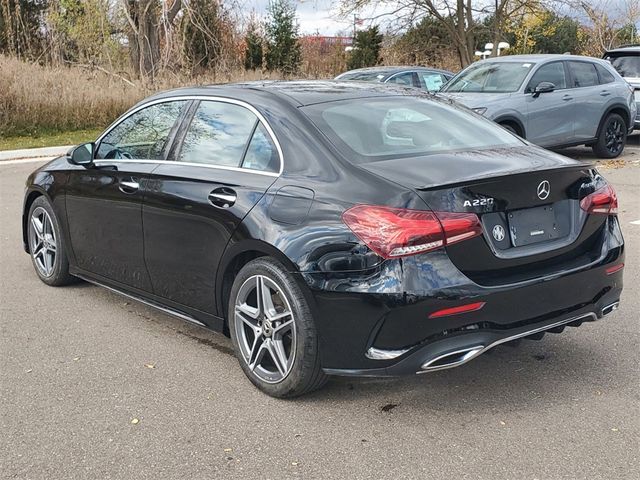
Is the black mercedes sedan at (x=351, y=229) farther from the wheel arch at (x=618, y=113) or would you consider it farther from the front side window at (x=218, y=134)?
the wheel arch at (x=618, y=113)

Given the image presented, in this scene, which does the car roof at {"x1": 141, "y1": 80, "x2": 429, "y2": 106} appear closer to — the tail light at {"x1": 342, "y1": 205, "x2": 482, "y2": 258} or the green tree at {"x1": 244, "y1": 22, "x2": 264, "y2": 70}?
the tail light at {"x1": 342, "y1": 205, "x2": 482, "y2": 258}

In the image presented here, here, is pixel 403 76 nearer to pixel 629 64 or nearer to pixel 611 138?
pixel 611 138

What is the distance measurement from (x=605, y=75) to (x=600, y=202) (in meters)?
10.5

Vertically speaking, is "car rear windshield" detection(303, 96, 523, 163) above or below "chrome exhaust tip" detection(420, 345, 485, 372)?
above

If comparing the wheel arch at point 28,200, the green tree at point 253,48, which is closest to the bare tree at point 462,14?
the green tree at point 253,48

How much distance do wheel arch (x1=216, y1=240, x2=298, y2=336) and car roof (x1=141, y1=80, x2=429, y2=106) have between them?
0.86 metres

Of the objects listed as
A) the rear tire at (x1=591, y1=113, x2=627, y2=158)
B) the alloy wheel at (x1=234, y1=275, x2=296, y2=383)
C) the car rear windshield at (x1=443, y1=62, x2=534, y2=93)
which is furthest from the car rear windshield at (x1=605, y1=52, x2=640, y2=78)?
the alloy wheel at (x1=234, y1=275, x2=296, y2=383)

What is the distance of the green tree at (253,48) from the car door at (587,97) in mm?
20250

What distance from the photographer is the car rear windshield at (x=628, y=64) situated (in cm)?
1520

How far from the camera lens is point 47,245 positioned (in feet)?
19.0

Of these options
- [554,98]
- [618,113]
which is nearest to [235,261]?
[554,98]

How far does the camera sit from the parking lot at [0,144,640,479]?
3.12 meters

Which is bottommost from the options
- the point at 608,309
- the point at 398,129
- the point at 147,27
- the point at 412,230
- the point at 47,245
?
the point at 47,245

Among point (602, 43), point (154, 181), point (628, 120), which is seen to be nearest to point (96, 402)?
point (154, 181)
